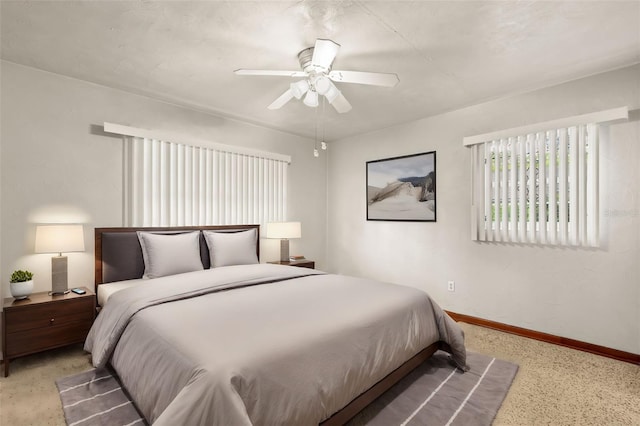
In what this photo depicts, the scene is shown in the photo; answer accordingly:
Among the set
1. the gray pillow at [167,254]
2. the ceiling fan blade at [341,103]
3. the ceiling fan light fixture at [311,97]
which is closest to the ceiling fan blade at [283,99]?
the ceiling fan light fixture at [311,97]

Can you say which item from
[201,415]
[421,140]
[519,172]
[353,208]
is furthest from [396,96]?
[201,415]

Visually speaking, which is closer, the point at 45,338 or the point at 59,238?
the point at 45,338

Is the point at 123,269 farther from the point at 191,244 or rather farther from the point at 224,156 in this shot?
the point at 224,156

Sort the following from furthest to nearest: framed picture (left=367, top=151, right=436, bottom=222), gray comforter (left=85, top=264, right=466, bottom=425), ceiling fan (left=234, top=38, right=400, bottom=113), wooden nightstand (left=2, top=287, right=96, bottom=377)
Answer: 1. framed picture (left=367, top=151, right=436, bottom=222)
2. wooden nightstand (left=2, top=287, right=96, bottom=377)
3. ceiling fan (left=234, top=38, right=400, bottom=113)
4. gray comforter (left=85, top=264, right=466, bottom=425)

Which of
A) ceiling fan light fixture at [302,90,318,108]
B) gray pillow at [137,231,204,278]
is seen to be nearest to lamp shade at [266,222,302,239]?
gray pillow at [137,231,204,278]

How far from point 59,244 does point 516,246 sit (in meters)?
4.27

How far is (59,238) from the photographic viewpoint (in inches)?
100

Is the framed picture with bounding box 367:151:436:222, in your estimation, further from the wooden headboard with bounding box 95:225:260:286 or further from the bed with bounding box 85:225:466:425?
the wooden headboard with bounding box 95:225:260:286

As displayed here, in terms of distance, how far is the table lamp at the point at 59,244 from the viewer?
250 centimetres

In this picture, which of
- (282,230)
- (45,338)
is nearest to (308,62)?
(282,230)

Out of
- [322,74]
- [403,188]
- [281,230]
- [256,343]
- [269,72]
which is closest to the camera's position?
[256,343]

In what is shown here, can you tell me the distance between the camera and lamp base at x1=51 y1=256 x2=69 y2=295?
2.58 metres

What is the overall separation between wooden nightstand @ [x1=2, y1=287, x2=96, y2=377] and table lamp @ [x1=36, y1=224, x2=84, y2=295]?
12 cm

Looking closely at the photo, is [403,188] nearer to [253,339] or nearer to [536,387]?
[536,387]
